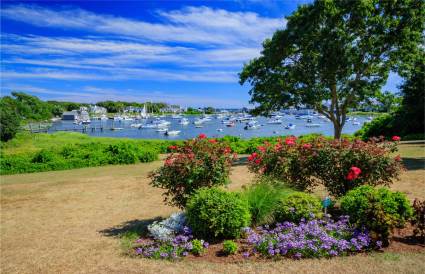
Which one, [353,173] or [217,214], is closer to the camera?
[217,214]

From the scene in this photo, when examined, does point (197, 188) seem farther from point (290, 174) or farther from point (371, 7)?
point (371, 7)

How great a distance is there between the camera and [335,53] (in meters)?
19.4

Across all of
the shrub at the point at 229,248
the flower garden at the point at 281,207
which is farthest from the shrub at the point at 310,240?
the shrub at the point at 229,248

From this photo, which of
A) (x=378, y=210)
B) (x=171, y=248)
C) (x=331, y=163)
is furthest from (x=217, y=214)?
(x=331, y=163)

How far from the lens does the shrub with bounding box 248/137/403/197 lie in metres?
8.27

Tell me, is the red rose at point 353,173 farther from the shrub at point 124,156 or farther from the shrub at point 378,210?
the shrub at point 124,156

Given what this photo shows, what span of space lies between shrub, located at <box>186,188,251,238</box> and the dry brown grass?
928 millimetres

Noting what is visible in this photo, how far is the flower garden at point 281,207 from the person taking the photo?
20.7 ft

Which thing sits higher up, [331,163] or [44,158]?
[331,163]

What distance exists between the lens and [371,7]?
1883 centimetres

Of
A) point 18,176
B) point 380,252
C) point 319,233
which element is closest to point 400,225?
point 380,252

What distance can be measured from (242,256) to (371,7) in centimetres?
1712

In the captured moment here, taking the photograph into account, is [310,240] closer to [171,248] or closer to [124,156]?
[171,248]

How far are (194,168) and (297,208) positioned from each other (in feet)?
7.31
